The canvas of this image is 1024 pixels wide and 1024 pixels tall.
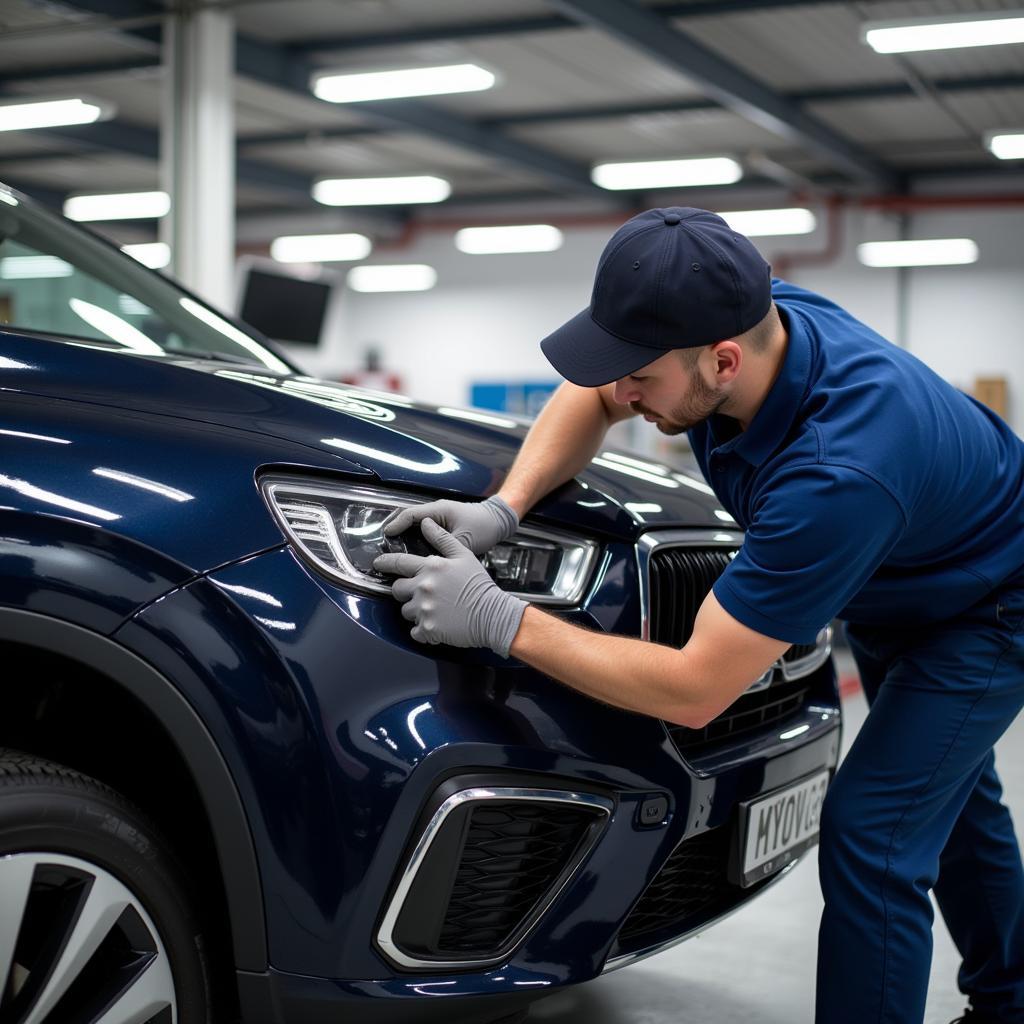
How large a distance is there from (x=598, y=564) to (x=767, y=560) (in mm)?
260

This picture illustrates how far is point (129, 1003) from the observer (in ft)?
4.67

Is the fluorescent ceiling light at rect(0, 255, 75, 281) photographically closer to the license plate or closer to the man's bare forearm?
the man's bare forearm

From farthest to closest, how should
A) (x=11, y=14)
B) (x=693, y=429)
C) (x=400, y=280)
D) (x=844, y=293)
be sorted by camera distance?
1. (x=400, y=280)
2. (x=844, y=293)
3. (x=11, y=14)
4. (x=693, y=429)

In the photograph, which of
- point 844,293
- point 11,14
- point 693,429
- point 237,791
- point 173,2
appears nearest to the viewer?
point 237,791

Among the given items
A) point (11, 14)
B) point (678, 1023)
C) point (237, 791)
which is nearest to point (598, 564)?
point (237, 791)

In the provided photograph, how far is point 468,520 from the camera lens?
1.60m

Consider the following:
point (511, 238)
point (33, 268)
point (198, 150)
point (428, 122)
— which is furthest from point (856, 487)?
point (511, 238)

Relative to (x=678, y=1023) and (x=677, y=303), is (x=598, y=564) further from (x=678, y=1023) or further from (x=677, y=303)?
(x=678, y=1023)

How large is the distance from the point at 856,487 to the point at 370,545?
595 millimetres

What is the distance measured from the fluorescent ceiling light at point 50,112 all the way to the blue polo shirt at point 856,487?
25.9 feet

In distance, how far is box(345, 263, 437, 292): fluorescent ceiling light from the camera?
16.0 meters

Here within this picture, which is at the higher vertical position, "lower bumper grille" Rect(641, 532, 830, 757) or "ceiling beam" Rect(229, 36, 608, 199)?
"ceiling beam" Rect(229, 36, 608, 199)

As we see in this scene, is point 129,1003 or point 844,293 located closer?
point 129,1003

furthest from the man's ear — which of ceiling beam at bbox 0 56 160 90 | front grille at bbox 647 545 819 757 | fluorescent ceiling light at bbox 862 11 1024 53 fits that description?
ceiling beam at bbox 0 56 160 90
